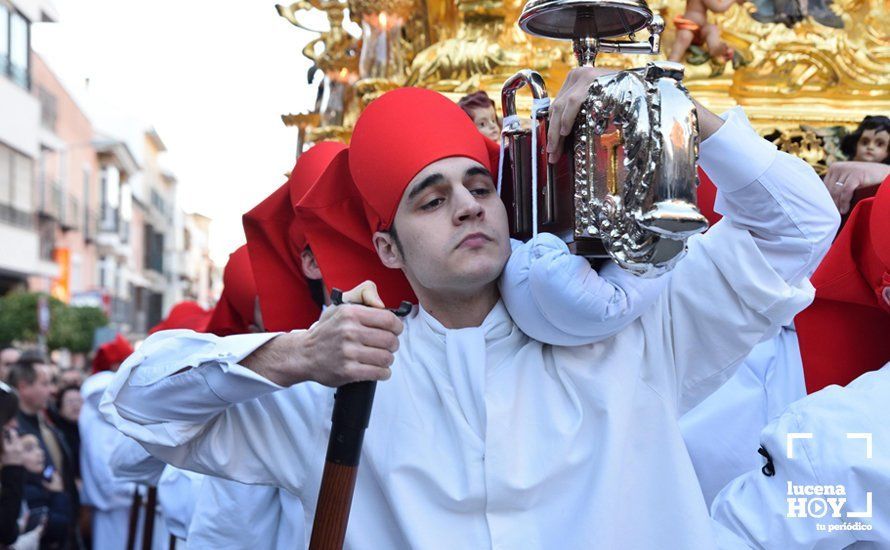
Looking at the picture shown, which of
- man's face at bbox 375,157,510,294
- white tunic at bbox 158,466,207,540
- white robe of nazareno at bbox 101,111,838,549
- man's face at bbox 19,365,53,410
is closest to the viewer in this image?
white robe of nazareno at bbox 101,111,838,549

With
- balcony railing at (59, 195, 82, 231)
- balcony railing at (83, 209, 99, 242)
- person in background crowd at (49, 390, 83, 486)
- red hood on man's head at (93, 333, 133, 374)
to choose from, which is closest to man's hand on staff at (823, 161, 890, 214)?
red hood on man's head at (93, 333, 133, 374)

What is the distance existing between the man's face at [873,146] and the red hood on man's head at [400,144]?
6.80 ft

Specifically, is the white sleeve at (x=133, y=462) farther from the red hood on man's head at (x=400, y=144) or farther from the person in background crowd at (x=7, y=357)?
the person in background crowd at (x=7, y=357)

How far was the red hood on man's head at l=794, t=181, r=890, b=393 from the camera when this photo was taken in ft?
9.64

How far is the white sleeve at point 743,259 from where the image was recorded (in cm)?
227

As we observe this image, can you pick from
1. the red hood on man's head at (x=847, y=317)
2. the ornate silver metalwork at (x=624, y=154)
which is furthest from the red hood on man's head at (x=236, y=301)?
the ornate silver metalwork at (x=624, y=154)

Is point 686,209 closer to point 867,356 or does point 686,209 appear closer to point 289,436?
point 289,436

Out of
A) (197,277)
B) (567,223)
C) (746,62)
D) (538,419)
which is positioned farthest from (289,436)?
(197,277)

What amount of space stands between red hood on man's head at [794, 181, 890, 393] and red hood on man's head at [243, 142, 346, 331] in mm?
1421

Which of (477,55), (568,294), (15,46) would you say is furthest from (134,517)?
(15,46)

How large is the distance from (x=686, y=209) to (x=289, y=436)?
3.65ft

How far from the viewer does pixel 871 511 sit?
247 cm

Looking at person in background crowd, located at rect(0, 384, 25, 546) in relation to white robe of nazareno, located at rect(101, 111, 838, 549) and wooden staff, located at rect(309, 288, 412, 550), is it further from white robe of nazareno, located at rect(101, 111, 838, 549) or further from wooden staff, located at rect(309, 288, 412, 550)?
wooden staff, located at rect(309, 288, 412, 550)

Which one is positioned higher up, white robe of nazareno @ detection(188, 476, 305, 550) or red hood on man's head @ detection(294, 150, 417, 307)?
red hood on man's head @ detection(294, 150, 417, 307)
